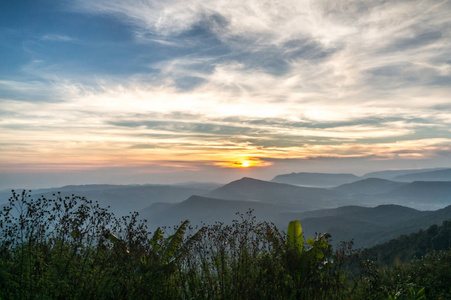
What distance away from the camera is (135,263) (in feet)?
17.3

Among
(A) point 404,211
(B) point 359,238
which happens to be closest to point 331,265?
(B) point 359,238

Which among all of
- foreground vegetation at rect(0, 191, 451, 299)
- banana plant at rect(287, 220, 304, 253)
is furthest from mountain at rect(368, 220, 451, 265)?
foreground vegetation at rect(0, 191, 451, 299)

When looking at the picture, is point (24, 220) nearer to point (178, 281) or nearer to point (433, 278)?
point (178, 281)

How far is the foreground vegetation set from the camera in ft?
15.0

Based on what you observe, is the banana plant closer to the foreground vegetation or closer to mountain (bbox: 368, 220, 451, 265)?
the foreground vegetation

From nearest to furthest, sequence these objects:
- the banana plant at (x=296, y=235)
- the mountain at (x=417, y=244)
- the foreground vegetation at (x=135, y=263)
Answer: the foreground vegetation at (x=135, y=263) < the banana plant at (x=296, y=235) < the mountain at (x=417, y=244)

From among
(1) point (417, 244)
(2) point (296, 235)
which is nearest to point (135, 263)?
(2) point (296, 235)

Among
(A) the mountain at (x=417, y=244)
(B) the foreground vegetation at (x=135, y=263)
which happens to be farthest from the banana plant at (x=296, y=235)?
(A) the mountain at (x=417, y=244)

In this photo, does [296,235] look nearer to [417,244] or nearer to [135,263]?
[135,263]

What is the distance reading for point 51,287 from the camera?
432 cm

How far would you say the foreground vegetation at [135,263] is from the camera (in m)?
4.57

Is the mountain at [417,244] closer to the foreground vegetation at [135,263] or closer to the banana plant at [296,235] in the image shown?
the banana plant at [296,235]

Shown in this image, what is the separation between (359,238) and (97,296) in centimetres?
9748

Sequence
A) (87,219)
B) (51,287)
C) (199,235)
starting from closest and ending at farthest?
(51,287)
(87,219)
(199,235)
